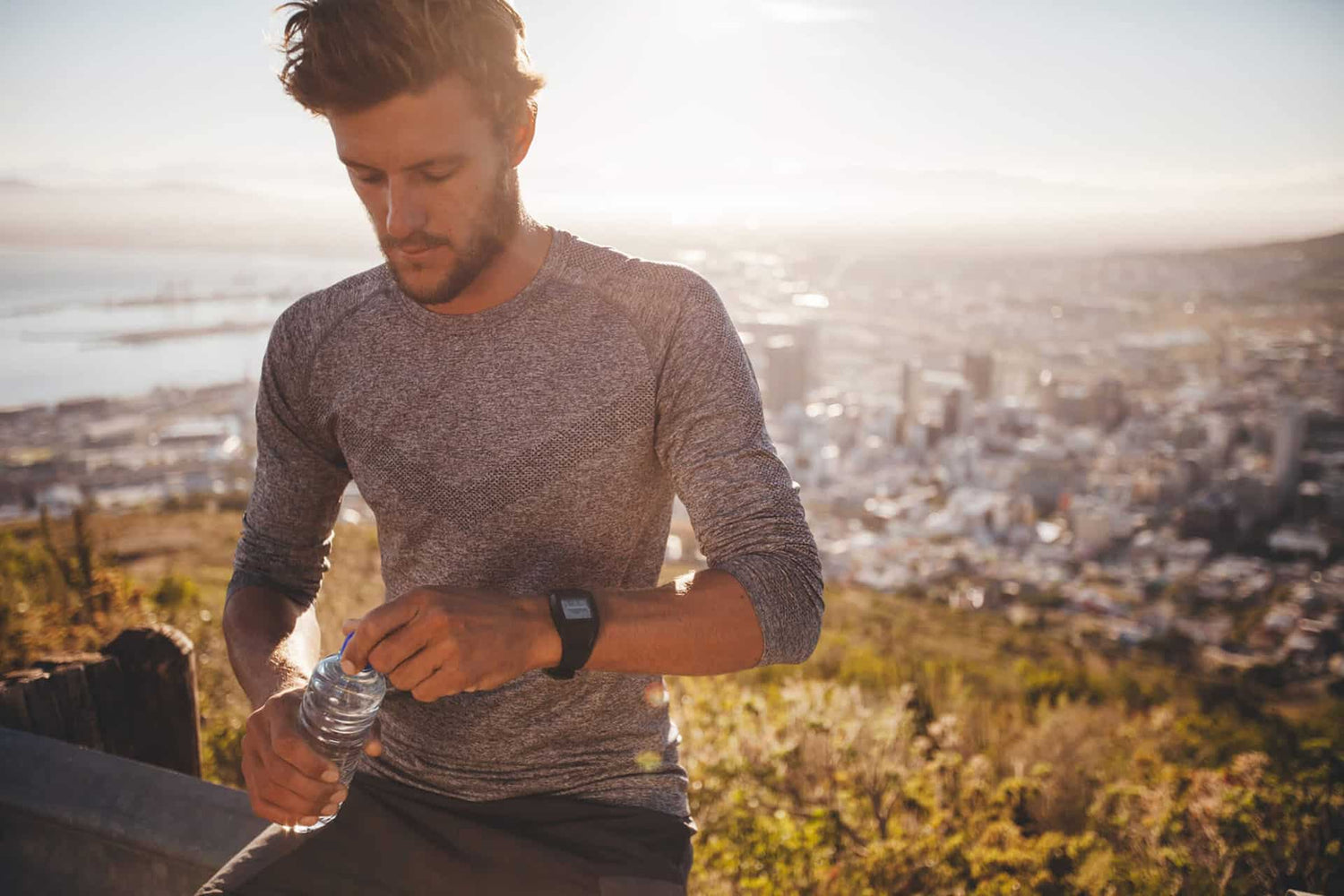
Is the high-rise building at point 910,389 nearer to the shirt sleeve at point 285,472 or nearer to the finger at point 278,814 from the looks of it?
the shirt sleeve at point 285,472

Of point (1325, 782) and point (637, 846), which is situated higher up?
point (637, 846)

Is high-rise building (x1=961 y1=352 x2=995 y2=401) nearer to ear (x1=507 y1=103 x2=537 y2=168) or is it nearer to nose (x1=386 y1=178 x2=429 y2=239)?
ear (x1=507 y1=103 x2=537 y2=168)

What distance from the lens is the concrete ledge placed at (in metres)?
1.84

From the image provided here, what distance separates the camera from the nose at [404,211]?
1.36 metres

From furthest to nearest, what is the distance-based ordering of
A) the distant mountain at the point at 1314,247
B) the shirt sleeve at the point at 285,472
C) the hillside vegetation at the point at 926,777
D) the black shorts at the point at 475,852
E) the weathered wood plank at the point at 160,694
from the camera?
the distant mountain at the point at 1314,247, the weathered wood plank at the point at 160,694, the hillside vegetation at the point at 926,777, the shirt sleeve at the point at 285,472, the black shorts at the point at 475,852

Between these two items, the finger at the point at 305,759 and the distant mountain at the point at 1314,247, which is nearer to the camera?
the finger at the point at 305,759

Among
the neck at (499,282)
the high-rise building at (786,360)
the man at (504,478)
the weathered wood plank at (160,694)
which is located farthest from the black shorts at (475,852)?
the high-rise building at (786,360)

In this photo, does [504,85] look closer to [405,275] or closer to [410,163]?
[410,163]

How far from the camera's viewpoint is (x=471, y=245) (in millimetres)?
1406

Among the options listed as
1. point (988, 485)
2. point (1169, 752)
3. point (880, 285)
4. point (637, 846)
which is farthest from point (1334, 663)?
point (880, 285)

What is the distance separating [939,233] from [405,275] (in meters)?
68.8

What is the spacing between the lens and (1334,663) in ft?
43.0

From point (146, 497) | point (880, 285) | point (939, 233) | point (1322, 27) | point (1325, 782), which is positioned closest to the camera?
point (1325, 782)

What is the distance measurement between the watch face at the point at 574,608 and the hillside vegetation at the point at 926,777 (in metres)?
1.36
